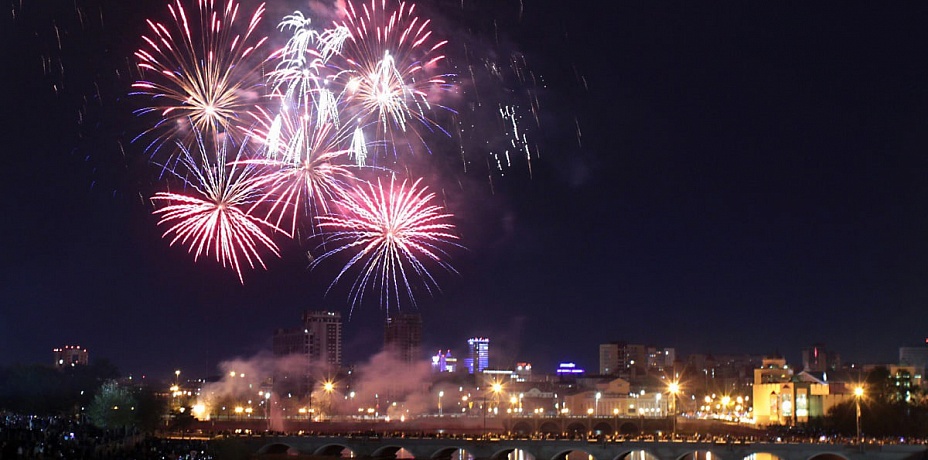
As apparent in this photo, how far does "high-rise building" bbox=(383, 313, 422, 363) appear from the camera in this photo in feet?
602

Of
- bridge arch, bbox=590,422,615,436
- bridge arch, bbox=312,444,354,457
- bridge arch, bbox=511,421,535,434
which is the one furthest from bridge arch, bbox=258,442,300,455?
bridge arch, bbox=590,422,615,436

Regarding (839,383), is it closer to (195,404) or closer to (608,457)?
(608,457)

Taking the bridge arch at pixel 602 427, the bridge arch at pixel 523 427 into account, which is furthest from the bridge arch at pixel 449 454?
the bridge arch at pixel 602 427

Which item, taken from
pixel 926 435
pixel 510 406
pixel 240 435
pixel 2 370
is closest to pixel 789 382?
pixel 926 435

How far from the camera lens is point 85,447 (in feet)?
144

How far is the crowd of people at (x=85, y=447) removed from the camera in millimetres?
37919

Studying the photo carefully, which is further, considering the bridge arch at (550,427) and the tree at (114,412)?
the bridge arch at (550,427)

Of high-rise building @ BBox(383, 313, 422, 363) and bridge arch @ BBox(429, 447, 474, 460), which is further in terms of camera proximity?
high-rise building @ BBox(383, 313, 422, 363)

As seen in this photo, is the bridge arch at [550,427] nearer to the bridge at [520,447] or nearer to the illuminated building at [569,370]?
the bridge at [520,447]

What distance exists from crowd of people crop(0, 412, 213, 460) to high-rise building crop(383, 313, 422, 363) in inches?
4723

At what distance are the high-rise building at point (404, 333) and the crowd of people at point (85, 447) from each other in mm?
119973

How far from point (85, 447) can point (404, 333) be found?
5617 inches

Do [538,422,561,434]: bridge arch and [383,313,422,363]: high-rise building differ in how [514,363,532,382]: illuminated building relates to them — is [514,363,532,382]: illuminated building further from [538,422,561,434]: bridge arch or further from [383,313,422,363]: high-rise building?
[538,422,561,434]: bridge arch

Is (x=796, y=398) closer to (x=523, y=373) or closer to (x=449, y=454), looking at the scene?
(x=449, y=454)
